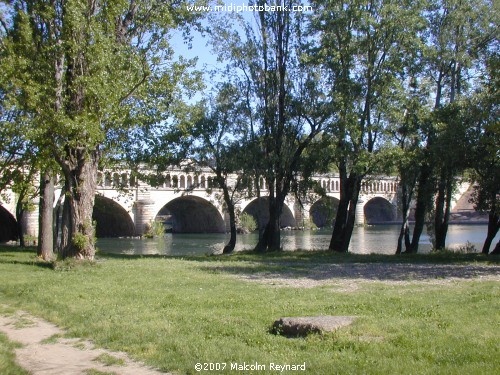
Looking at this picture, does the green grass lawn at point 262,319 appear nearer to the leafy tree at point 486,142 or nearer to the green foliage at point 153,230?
the leafy tree at point 486,142

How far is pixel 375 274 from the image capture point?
1625cm

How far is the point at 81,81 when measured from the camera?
55.4 feet

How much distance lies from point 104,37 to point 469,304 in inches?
503

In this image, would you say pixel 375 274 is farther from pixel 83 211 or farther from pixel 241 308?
pixel 83 211

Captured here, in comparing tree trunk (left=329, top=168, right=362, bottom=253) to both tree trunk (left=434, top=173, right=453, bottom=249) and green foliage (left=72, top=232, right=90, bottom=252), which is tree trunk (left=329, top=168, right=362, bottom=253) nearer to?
tree trunk (left=434, top=173, right=453, bottom=249)

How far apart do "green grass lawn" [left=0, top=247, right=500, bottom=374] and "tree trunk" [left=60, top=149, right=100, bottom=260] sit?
8.09 feet

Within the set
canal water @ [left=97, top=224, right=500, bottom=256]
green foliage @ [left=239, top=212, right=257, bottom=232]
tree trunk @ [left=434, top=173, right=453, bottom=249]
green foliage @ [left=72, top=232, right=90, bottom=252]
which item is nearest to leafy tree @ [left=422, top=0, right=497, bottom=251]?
tree trunk @ [left=434, top=173, right=453, bottom=249]

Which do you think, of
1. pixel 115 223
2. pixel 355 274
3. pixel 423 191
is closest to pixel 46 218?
pixel 355 274

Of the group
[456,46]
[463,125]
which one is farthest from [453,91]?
[463,125]

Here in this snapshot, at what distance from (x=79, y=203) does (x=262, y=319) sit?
10.7 m

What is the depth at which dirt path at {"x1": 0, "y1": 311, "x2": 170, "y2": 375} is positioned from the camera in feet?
22.8

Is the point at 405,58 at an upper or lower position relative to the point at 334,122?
upper

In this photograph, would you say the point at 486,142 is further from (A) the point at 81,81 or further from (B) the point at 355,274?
(A) the point at 81,81

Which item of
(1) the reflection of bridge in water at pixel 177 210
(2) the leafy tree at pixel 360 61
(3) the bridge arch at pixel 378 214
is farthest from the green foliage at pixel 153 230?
(3) the bridge arch at pixel 378 214
